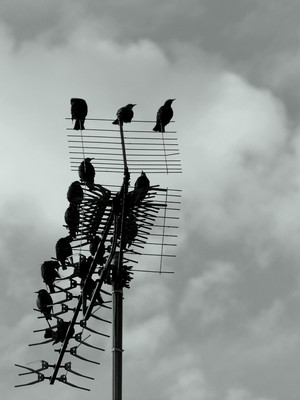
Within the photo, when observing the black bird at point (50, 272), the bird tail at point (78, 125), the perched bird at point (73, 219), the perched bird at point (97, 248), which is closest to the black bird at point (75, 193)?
the perched bird at point (73, 219)

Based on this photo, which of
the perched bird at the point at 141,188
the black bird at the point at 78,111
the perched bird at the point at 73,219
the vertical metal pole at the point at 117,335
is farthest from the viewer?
the black bird at the point at 78,111

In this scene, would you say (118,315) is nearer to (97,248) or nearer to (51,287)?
(97,248)

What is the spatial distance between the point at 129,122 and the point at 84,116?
2508mm

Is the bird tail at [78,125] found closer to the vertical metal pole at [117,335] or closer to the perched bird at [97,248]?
the perched bird at [97,248]

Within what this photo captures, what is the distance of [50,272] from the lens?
3166 cm

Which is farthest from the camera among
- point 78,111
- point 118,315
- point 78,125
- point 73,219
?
point 78,111

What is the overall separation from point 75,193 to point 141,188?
2.34 m

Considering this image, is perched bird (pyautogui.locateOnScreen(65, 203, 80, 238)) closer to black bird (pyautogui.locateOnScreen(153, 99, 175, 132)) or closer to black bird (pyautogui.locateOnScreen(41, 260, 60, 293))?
black bird (pyautogui.locateOnScreen(41, 260, 60, 293))

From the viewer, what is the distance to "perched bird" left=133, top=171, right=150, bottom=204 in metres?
27.6

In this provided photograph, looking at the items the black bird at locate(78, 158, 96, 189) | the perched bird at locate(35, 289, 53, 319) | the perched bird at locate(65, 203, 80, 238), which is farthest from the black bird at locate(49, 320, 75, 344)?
the black bird at locate(78, 158, 96, 189)

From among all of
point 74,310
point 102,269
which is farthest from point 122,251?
point 74,310

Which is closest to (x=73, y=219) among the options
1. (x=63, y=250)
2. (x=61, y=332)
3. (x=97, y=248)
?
(x=97, y=248)

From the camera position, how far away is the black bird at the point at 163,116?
3145 centimetres

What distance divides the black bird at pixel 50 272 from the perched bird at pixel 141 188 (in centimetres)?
370
